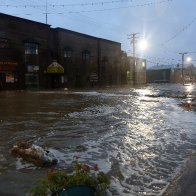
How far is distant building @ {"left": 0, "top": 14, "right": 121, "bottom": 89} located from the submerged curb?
4017 centimetres

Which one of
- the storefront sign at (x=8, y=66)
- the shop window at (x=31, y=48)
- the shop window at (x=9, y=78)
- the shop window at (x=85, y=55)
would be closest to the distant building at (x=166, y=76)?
the shop window at (x=85, y=55)

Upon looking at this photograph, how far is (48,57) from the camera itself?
52.2 metres

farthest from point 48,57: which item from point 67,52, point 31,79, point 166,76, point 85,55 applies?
point 166,76

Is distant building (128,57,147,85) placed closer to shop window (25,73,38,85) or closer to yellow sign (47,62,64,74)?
yellow sign (47,62,64,74)

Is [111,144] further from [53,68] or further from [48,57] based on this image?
[48,57]

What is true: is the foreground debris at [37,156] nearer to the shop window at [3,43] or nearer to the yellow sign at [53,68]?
the shop window at [3,43]

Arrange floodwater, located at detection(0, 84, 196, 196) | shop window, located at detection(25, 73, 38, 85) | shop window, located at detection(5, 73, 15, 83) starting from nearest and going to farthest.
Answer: floodwater, located at detection(0, 84, 196, 196) → shop window, located at detection(5, 73, 15, 83) → shop window, located at detection(25, 73, 38, 85)

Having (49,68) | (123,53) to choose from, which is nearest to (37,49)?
(49,68)

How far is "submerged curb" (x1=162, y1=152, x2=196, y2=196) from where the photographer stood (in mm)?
5801

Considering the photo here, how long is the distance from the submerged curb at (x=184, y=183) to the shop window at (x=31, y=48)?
43.3 m

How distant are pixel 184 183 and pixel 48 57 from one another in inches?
1865

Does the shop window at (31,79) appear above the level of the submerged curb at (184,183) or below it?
above

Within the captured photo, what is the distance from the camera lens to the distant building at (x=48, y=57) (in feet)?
150

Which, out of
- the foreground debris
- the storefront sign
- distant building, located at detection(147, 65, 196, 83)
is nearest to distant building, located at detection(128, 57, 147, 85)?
distant building, located at detection(147, 65, 196, 83)
